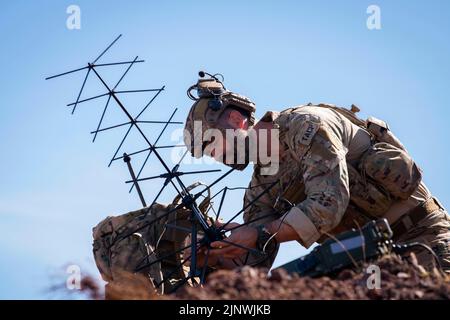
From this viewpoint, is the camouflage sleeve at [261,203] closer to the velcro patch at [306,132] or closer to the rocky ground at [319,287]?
the velcro patch at [306,132]

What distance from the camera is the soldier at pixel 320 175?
9008 millimetres

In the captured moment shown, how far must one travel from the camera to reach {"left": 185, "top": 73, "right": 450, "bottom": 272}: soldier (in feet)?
29.6

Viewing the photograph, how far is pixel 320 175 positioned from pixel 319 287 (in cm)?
282

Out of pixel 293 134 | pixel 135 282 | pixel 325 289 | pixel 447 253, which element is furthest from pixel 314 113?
pixel 325 289

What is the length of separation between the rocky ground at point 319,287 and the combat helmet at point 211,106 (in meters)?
3.48

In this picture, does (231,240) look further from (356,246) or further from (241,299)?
(241,299)

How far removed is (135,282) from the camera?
8180mm

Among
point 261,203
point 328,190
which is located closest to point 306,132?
point 328,190

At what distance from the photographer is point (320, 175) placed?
9.11 m

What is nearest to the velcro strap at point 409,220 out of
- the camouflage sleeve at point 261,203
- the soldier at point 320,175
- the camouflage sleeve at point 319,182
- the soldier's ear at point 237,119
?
the soldier at point 320,175

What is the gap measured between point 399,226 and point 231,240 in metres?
1.82

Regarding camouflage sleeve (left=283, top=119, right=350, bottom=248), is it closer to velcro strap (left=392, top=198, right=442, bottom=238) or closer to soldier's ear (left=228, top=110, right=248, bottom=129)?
soldier's ear (left=228, top=110, right=248, bottom=129)

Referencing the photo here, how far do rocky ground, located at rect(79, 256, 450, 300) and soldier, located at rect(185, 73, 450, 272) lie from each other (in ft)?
7.16

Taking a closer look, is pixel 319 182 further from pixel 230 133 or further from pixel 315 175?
pixel 230 133
